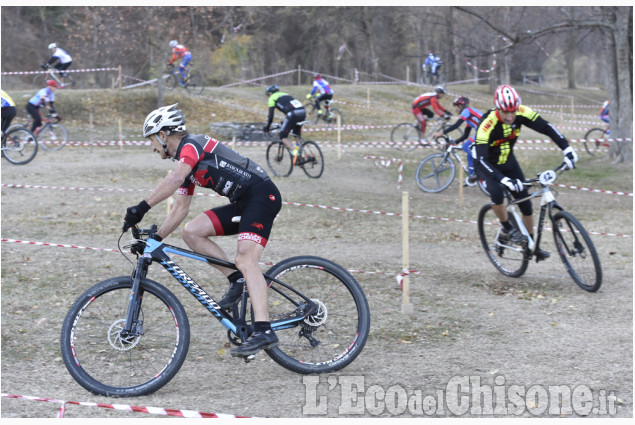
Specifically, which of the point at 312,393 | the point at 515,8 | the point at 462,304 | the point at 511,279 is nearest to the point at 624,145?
the point at 511,279

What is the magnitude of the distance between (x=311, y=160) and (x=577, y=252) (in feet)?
31.0

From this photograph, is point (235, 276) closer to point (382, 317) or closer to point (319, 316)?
point (319, 316)

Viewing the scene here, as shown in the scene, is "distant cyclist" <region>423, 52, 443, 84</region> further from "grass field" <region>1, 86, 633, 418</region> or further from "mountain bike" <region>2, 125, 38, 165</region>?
"mountain bike" <region>2, 125, 38, 165</region>

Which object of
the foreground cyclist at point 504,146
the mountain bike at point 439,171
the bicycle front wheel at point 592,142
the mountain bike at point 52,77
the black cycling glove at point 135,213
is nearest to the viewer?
the black cycling glove at point 135,213

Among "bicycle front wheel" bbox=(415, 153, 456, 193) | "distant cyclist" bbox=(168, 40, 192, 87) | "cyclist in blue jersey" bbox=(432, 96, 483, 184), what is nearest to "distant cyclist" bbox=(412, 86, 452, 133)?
"bicycle front wheel" bbox=(415, 153, 456, 193)

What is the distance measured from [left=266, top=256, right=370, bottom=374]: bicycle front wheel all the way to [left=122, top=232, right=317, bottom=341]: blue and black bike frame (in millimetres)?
29

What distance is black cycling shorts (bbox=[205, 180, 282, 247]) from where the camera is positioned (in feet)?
17.1

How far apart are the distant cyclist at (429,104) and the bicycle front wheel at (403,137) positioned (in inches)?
43.6

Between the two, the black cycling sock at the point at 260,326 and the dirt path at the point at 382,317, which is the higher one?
the black cycling sock at the point at 260,326

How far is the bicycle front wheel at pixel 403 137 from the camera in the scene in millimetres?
21328

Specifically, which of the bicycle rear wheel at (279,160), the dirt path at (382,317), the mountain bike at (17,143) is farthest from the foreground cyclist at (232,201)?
the mountain bike at (17,143)

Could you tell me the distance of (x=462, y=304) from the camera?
7.47m

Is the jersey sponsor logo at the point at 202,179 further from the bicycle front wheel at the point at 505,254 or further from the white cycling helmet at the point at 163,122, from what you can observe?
the bicycle front wheel at the point at 505,254

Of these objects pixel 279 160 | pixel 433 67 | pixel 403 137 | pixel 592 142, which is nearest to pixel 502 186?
pixel 279 160
